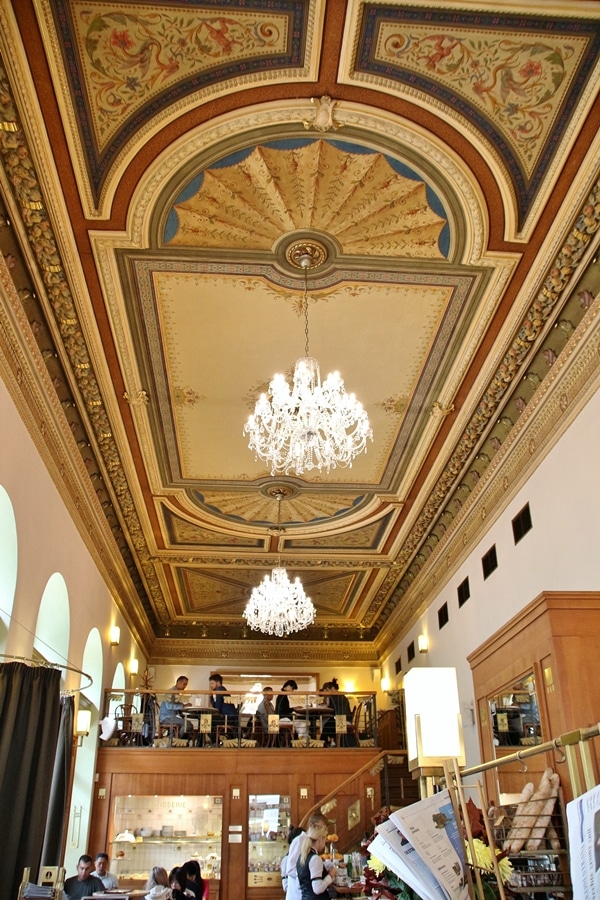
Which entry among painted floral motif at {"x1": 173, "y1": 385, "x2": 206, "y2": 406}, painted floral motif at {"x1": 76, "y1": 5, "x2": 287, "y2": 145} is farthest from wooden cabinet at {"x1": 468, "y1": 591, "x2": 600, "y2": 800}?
painted floral motif at {"x1": 173, "y1": 385, "x2": 206, "y2": 406}

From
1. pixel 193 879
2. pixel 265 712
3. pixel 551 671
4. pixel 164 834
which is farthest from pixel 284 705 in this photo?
pixel 551 671

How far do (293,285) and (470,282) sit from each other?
1.71m

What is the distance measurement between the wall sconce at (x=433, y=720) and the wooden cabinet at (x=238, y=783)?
30.9 feet

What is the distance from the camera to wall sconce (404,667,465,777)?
143 inches

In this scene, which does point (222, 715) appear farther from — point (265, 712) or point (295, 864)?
point (295, 864)

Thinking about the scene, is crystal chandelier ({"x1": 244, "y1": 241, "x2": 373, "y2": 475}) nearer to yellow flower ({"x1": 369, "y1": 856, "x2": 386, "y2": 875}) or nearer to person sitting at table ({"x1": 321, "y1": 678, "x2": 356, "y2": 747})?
yellow flower ({"x1": 369, "y1": 856, "x2": 386, "y2": 875})

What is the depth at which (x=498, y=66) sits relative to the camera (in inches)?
210

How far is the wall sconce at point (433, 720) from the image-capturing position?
11.9ft

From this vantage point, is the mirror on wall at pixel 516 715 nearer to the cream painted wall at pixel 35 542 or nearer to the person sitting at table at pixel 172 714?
the cream painted wall at pixel 35 542

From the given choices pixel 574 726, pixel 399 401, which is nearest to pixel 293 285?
pixel 399 401

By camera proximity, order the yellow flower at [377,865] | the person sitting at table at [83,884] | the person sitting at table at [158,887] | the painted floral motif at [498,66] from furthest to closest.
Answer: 1. the person sitting at table at [83,884]
2. the person sitting at table at [158,887]
3. the painted floral motif at [498,66]
4. the yellow flower at [377,865]

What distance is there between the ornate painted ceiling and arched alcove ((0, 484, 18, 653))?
1026mm

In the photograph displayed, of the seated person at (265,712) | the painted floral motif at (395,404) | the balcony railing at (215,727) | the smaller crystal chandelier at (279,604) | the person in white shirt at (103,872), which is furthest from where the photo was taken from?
the seated person at (265,712)

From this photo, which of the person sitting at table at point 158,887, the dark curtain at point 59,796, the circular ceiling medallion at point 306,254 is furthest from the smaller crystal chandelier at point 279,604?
the circular ceiling medallion at point 306,254
